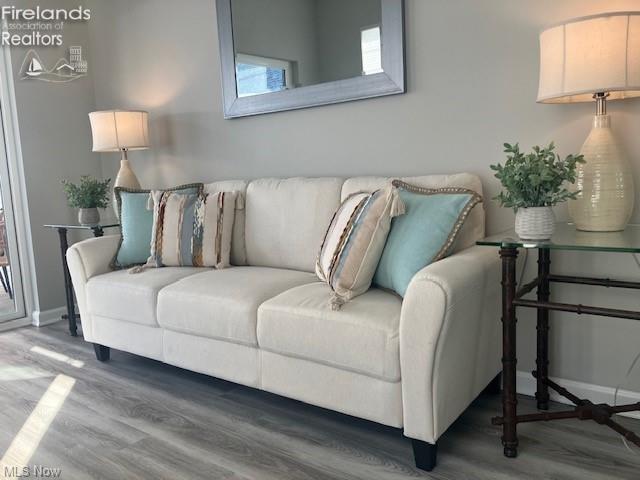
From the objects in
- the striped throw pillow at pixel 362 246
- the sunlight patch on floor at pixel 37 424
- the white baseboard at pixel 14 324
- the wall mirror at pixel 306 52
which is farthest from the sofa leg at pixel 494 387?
the white baseboard at pixel 14 324

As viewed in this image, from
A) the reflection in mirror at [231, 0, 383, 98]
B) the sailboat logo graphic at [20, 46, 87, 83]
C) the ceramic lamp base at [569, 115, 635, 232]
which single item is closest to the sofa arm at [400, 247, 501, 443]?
the ceramic lamp base at [569, 115, 635, 232]

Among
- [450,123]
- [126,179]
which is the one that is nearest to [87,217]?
[126,179]

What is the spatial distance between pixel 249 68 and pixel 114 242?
3.96 ft

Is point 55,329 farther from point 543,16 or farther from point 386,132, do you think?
point 543,16

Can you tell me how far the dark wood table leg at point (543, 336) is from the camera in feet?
6.31

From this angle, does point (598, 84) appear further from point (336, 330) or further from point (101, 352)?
point (101, 352)

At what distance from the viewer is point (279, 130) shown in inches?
113

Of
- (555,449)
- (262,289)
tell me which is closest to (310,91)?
(262,289)

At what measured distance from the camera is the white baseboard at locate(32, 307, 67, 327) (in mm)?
3604

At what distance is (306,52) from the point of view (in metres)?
2.62

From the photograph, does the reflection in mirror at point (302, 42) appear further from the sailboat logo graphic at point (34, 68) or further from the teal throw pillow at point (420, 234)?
the sailboat logo graphic at point (34, 68)

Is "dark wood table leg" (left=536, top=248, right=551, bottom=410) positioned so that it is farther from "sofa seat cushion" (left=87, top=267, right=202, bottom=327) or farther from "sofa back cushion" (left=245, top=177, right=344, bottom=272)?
"sofa seat cushion" (left=87, top=267, right=202, bottom=327)

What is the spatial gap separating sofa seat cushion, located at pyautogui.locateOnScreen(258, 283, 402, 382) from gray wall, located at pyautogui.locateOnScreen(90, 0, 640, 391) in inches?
30.2

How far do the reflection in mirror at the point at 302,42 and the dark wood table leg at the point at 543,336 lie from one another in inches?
44.4
